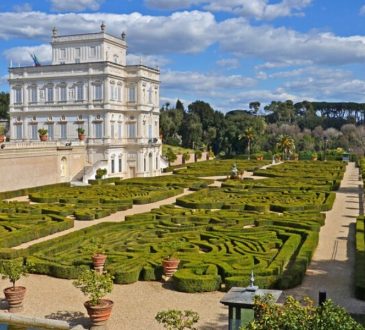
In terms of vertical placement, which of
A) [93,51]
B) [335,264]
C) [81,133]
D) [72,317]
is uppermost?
[93,51]

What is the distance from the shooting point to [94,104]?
51.4 meters

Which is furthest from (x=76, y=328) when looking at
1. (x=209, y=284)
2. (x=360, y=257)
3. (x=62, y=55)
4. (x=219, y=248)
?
(x=62, y=55)

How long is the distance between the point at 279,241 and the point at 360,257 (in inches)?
129

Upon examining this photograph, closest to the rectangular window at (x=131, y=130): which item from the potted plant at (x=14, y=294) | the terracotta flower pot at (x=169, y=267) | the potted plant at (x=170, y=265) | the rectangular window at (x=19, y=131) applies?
the rectangular window at (x=19, y=131)

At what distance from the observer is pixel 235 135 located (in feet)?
293

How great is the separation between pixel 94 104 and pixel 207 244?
34.3 metres

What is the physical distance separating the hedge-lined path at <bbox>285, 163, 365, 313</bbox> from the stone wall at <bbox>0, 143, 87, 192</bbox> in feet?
73.6

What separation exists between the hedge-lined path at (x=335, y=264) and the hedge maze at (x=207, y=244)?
398 mm

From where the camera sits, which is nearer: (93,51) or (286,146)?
(93,51)

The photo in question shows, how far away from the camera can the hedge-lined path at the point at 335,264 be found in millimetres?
14391

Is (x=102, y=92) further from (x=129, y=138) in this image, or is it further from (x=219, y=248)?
(x=219, y=248)

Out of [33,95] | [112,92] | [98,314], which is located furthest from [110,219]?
[33,95]

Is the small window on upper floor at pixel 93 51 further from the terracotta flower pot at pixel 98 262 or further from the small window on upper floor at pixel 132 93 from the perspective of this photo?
the terracotta flower pot at pixel 98 262

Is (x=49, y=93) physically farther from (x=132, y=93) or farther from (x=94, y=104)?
(x=132, y=93)
